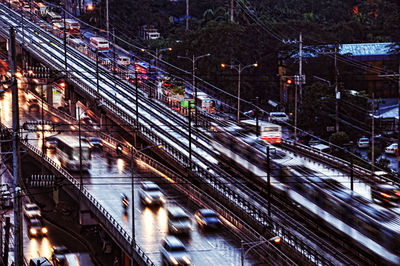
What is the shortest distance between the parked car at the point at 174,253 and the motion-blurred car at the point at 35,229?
732 inches

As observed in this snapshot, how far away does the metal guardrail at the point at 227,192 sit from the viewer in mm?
40969

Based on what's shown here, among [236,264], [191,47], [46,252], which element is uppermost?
[191,47]

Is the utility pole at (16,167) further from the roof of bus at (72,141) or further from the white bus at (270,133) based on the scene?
the roof of bus at (72,141)

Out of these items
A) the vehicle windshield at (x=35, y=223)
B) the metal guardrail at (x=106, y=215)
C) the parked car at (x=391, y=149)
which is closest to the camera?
the metal guardrail at (x=106, y=215)

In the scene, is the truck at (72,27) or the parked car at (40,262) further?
the truck at (72,27)

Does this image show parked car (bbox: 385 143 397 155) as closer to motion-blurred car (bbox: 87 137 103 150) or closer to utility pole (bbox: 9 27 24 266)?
motion-blurred car (bbox: 87 137 103 150)

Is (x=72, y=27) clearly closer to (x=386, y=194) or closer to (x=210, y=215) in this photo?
(x=210, y=215)

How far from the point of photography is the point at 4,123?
282 ft

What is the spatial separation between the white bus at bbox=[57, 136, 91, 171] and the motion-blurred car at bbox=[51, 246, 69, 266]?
1197cm

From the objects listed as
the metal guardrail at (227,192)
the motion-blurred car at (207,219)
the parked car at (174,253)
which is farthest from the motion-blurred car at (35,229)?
the parked car at (174,253)

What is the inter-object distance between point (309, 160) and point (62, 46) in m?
57.0

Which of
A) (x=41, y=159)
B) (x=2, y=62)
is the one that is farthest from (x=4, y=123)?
(x=2, y=62)

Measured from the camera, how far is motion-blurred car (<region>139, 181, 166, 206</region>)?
5484cm

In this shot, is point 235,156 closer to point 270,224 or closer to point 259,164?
point 259,164
